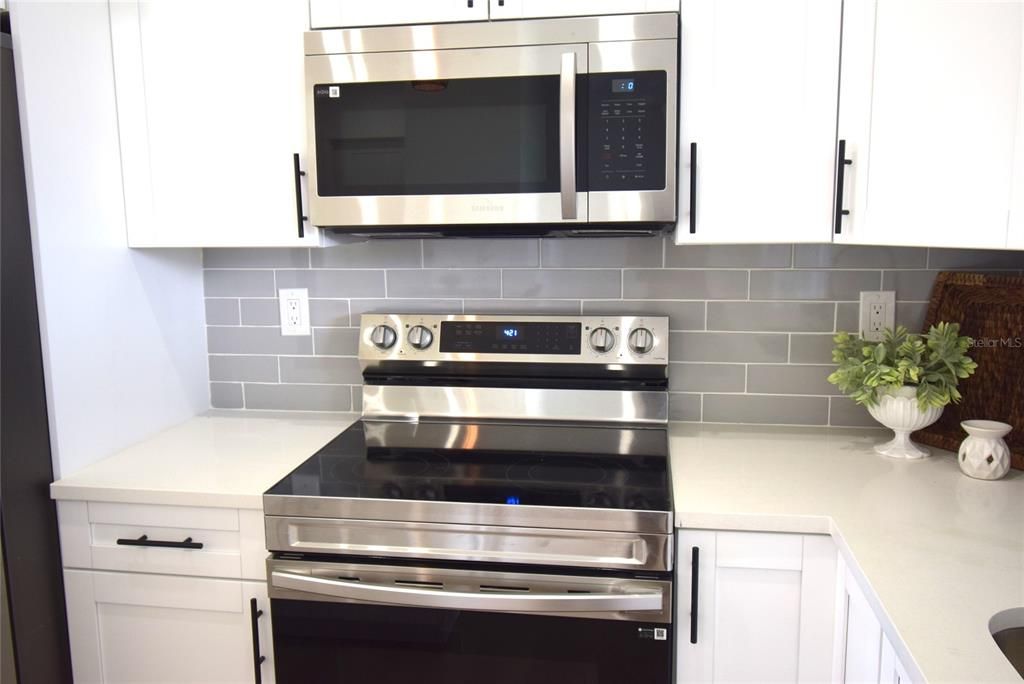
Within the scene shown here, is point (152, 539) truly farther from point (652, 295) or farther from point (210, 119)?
point (652, 295)

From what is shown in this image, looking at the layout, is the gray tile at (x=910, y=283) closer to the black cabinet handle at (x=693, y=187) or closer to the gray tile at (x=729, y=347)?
the gray tile at (x=729, y=347)

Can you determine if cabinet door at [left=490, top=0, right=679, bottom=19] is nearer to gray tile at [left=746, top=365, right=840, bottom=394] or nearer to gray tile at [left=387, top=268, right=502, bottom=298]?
gray tile at [left=387, top=268, right=502, bottom=298]

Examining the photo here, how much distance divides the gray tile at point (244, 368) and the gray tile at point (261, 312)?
98mm

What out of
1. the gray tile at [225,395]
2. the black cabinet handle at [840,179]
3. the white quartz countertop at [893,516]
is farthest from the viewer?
the gray tile at [225,395]

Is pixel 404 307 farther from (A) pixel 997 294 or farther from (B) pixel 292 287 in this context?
(A) pixel 997 294

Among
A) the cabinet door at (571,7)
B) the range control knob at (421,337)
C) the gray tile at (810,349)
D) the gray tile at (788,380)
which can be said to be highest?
the cabinet door at (571,7)

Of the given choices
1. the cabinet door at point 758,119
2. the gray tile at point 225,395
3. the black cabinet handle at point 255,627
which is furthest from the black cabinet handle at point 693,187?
the gray tile at point 225,395

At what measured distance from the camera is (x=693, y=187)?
1.63 metres

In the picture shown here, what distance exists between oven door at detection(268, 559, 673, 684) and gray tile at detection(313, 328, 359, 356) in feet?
2.41

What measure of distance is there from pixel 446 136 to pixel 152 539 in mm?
1042

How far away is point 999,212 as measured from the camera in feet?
4.02

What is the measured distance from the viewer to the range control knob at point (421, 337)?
1.99 m

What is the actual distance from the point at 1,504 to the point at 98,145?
786 mm

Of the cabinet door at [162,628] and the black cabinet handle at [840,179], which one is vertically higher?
the black cabinet handle at [840,179]
